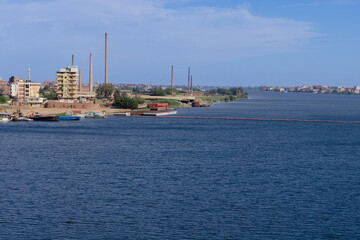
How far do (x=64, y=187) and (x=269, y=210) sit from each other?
41.7 ft

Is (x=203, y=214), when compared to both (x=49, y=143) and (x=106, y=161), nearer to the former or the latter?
(x=106, y=161)

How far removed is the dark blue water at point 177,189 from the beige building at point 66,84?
67.1m

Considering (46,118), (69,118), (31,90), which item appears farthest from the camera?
(31,90)

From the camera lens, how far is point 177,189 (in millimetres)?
33281

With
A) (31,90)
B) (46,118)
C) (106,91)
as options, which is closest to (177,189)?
(46,118)

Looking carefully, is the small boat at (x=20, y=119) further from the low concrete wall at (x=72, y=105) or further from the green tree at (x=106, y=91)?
the green tree at (x=106, y=91)

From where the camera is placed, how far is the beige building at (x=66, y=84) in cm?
12656

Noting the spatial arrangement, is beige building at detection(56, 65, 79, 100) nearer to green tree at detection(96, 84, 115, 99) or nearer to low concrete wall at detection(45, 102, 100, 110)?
low concrete wall at detection(45, 102, 100, 110)

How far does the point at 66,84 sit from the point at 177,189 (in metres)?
98.0

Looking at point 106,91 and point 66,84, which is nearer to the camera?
point 66,84

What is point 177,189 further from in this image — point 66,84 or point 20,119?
point 66,84

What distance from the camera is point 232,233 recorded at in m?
25.1

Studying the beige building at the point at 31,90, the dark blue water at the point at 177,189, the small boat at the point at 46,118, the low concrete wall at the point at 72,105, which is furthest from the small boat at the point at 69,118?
the beige building at the point at 31,90

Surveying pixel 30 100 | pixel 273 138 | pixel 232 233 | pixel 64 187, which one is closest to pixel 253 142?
pixel 273 138
